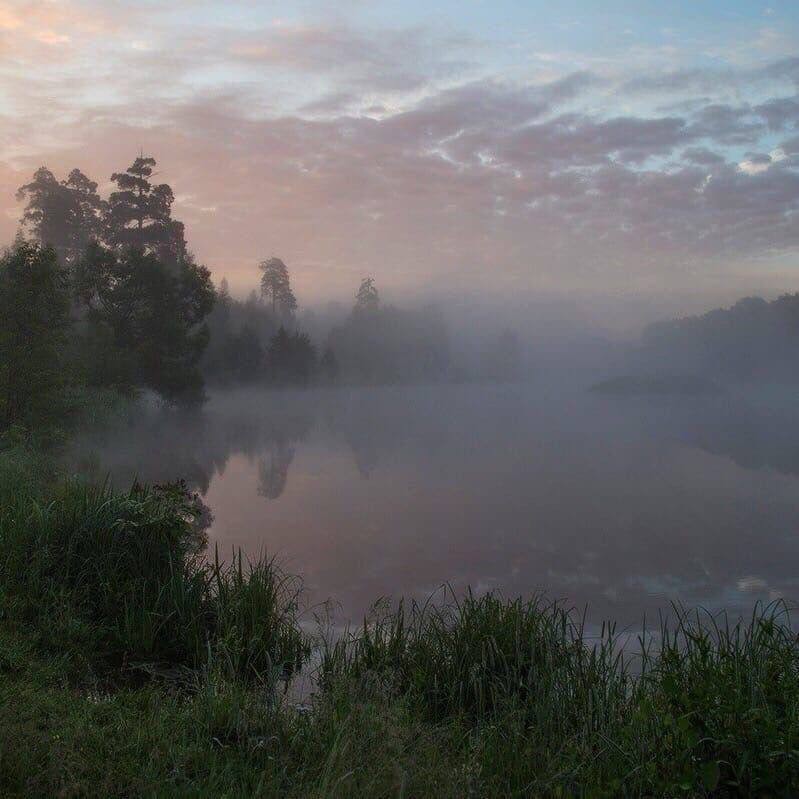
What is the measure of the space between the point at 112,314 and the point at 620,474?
26.9 metres

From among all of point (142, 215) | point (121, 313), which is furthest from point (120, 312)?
point (142, 215)

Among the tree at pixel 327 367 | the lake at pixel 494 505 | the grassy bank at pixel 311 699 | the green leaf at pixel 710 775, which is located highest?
the tree at pixel 327 367

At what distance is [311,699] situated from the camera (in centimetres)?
558

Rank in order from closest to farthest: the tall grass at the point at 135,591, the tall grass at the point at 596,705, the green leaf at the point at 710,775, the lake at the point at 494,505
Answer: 1. the green leaf at the point at 710,775
2. the tall grass at the point at 596,705
3. the tall grass at the point at 135,591
4. the lake at the point at 494,505

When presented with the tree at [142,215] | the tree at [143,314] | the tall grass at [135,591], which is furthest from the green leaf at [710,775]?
the tree at [142,215]

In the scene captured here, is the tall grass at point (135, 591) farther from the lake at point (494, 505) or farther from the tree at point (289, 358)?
the tree at point (289, 358)

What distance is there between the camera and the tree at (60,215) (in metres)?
53.2

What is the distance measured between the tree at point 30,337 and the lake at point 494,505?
248 cm

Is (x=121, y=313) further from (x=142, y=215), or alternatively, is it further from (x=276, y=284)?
(x=276, y=284)

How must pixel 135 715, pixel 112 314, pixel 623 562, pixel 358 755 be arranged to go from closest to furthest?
pixel 358 755, pixel 135 715, pixel 623 562, pixel 112 314

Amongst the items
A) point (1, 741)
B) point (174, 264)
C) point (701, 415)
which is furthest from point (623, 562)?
point (701, 415)

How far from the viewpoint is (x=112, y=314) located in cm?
3712

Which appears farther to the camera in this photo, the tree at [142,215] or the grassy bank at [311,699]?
the tree at [142,215]

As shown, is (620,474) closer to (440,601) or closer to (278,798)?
(440,601)
